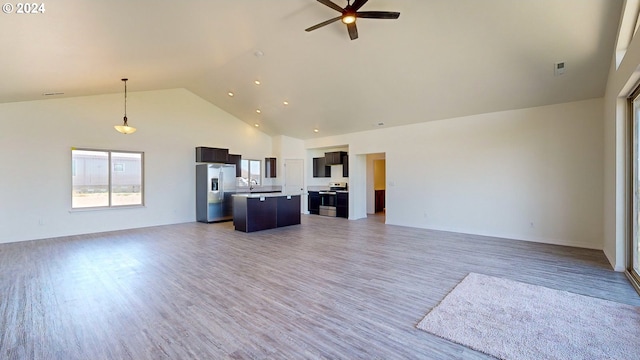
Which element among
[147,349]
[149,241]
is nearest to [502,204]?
[147,349]

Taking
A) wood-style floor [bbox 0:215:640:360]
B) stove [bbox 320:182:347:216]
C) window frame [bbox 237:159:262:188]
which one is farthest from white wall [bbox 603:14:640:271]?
window frame [bbox 237:159:262:188]

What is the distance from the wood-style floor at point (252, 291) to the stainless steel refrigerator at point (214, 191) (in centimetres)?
227

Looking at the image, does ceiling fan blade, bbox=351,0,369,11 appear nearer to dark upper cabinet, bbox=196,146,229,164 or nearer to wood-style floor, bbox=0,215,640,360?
wood-style floor, bbox=0,215,640,360

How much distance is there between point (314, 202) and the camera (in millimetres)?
10008

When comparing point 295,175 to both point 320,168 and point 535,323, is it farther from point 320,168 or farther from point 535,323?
point 535,323

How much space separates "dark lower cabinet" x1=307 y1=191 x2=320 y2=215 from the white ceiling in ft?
13.0

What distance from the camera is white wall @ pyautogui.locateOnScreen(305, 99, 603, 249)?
16.4ft

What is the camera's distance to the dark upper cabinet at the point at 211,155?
808 cm

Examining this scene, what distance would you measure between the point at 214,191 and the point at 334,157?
4.05 m

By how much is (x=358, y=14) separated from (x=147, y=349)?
384 centimetres

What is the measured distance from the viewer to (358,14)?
325 cm

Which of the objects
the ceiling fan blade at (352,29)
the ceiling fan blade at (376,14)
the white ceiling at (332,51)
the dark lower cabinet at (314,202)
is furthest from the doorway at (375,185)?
the ceiling fan blade at (376,14)

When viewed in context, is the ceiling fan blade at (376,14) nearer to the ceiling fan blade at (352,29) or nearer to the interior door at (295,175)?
the ceiling fan blade at (352,29)

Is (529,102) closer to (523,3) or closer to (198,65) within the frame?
(523,3)
